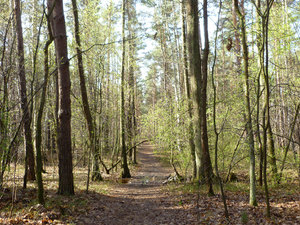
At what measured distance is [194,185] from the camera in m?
8.26

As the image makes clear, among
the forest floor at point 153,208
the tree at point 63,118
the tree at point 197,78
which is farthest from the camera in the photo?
the tree at point 63,118

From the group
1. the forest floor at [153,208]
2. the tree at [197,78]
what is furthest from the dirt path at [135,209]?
the tree at [197,78]

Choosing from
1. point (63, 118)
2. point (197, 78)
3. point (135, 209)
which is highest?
point (197, 78)

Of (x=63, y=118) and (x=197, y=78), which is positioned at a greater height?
(x=197, y=78)

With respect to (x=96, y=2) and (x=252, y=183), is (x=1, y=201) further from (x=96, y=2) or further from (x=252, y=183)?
(x=96, y=2)

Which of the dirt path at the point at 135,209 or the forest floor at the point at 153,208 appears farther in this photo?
the dirt path at the point at 135,209

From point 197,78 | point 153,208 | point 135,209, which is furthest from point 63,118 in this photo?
point 197,78

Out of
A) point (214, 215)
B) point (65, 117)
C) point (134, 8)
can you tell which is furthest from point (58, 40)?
point (134, 8)

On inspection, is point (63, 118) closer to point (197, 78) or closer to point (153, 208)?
point (153, 208)

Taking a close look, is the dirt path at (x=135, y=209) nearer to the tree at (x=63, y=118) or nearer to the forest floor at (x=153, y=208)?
the forest floor at (x=153, y=208)

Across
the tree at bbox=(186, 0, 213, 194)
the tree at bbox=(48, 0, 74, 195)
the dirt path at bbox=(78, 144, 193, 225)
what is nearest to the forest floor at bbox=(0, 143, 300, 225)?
the dirt path at bbox=(78, 144, 193, 225)

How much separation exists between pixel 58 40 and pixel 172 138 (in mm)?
6161

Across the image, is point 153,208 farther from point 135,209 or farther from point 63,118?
point 63,118

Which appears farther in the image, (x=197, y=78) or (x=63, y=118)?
(x=197, y=78)
